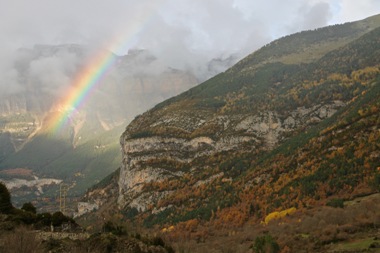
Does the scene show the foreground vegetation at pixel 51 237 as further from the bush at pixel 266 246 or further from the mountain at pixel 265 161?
the mountain at pixel 265 161

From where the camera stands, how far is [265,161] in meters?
142

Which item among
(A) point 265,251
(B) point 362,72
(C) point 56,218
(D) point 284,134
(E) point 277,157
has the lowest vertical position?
(A) point 265,251

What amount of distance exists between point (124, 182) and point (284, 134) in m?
75.7

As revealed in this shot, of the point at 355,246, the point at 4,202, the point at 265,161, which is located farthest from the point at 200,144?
the point at 355,246

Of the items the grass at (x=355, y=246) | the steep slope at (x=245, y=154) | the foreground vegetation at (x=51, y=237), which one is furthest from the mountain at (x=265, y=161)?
the foreground vegetation at (x=51, y=237)

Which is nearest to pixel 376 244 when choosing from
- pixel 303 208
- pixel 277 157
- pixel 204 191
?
pixel 303 208

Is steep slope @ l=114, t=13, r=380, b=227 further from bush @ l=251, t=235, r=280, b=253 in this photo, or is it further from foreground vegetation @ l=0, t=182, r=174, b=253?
foreground vegetation @ l=0, t=182, r=174, b=253

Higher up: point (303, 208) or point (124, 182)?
point (124, 182)

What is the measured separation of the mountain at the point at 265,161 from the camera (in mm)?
97562

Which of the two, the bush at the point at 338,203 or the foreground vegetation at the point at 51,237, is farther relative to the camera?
the bush at the point at 338,203

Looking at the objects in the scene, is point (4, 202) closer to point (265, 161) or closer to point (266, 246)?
point (266, 246)

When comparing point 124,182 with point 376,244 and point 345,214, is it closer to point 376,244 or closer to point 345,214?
point 345,214

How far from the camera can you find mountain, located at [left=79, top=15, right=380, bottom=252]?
97.6 meters

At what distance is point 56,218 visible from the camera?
50.4 meters
